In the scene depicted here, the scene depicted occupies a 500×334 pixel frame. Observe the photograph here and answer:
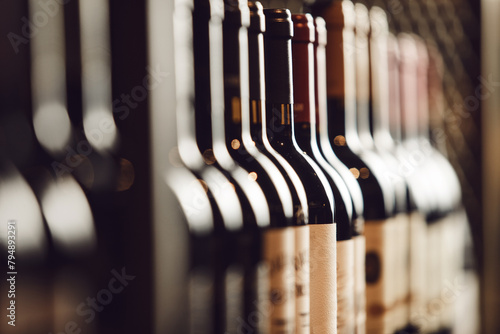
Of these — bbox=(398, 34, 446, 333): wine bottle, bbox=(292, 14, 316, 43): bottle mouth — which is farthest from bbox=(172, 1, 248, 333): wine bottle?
bbox=(398, 34, 446, 333): wine bottle

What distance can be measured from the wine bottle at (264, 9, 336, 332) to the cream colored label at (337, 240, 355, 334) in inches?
1.0

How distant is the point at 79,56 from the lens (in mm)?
925

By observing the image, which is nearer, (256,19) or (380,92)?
(256,19)

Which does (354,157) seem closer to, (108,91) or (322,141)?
(322,141)

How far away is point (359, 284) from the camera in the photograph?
71 centimetres

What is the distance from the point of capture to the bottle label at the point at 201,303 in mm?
567

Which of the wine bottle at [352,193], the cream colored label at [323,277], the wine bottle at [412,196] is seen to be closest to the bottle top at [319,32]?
the wine bottle at [352,193]

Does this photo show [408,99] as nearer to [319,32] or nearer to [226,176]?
[319,32]

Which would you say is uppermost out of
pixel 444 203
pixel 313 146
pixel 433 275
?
pixel 313 146

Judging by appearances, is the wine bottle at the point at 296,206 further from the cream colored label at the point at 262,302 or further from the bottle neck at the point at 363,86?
the bottle neck at the point at 363,86

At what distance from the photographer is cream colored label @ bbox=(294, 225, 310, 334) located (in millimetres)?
589

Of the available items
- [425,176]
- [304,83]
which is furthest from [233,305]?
[425,176]

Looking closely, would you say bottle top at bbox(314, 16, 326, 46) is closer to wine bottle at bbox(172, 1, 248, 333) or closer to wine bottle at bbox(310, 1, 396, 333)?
wine bottle at bbox(310, 1, 396, 333)

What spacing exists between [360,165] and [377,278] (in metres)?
0.15
